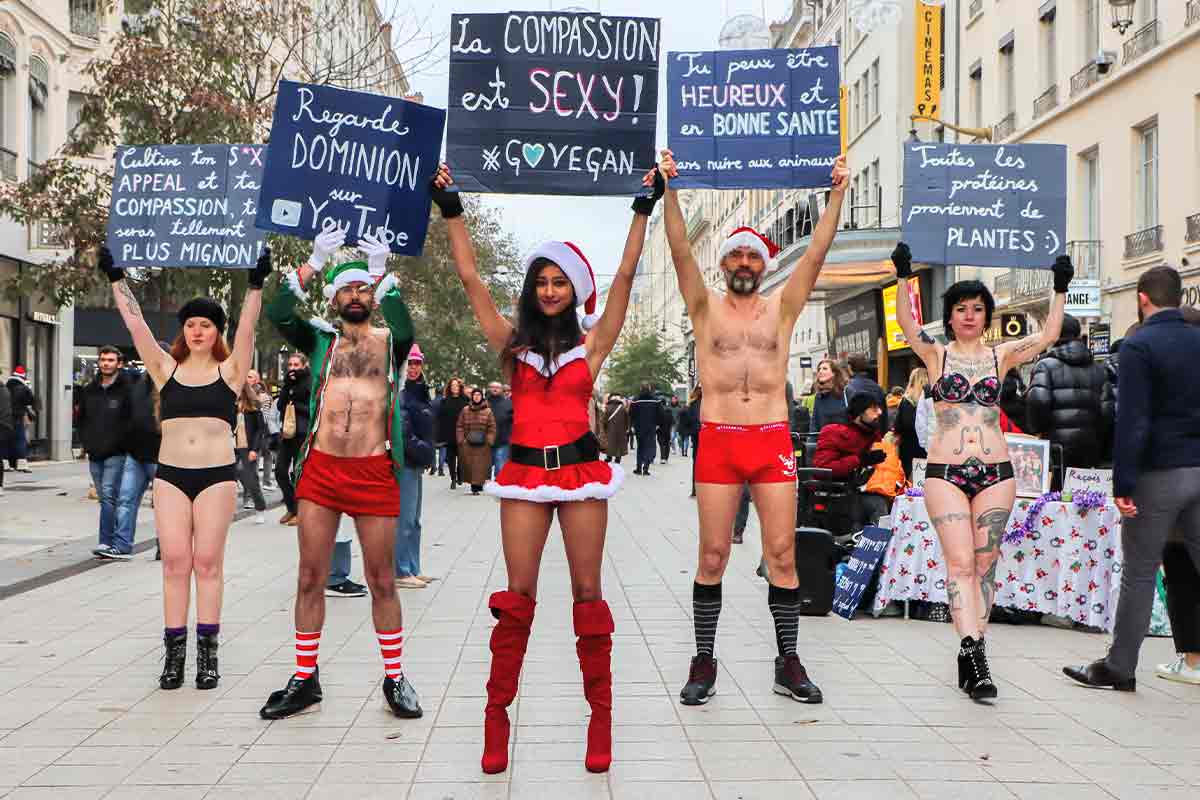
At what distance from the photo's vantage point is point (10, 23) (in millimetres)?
25766

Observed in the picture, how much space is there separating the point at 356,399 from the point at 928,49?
94.7 ft

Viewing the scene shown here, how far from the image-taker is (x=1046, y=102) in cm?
2800

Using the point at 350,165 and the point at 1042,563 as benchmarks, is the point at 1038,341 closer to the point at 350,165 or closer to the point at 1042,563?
the point at 1042,563

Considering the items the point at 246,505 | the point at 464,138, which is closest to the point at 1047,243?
the point at 464,138

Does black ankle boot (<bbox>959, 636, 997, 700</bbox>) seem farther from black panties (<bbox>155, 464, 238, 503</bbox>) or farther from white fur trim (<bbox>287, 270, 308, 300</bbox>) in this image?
black panties (<bbox>155, 464, 238, 503</bbox>)

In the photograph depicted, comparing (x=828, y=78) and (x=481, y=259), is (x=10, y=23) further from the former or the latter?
(x=828, y=78)

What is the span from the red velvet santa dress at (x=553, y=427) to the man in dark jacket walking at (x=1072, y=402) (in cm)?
516

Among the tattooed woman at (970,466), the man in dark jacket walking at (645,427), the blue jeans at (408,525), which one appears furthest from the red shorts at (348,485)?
the man in dark jacket walking at (645,427)

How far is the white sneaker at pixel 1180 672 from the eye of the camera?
6.96 meters

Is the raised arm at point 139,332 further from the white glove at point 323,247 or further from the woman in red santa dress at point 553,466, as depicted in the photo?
the woman in red santa dress at point 553,466

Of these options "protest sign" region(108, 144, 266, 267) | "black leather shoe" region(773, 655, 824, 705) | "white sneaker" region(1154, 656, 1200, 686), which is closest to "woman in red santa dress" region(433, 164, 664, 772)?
"black leather shoe" region(773, 655, 824, 705)

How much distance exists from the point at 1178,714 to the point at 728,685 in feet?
6.97

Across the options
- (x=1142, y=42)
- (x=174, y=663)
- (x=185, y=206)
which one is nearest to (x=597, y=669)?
(x=174, y=663)

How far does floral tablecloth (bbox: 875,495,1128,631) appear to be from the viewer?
28.1 ft
